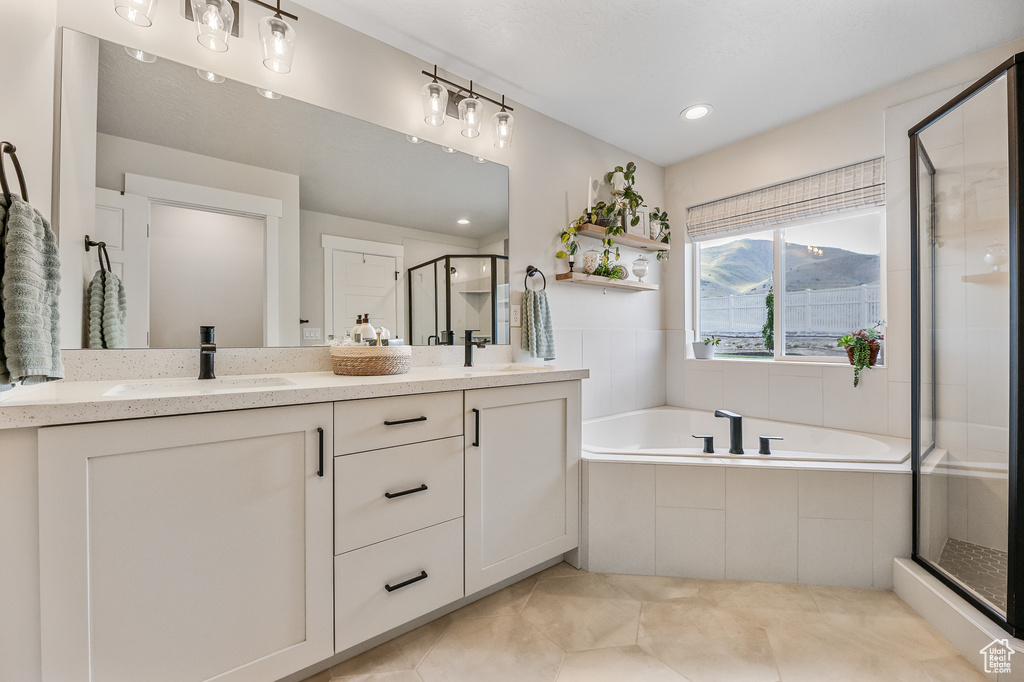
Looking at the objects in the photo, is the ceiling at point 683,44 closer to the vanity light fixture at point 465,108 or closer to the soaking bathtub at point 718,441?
the vanity light fixture at point 465,108

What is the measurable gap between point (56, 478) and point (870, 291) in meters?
3.39

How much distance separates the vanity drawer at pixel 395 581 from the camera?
1276 mm

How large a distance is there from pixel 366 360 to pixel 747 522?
5.65 ft

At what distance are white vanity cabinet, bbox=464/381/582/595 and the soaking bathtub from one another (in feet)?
0.73

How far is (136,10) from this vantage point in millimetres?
1289

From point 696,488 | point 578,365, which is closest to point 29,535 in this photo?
point 696,488

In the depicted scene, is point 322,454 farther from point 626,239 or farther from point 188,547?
point 626,239

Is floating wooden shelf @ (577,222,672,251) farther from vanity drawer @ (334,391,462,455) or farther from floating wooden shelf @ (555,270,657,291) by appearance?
vanity drawer @ (334,391,462,455)

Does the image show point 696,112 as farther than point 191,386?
Yes

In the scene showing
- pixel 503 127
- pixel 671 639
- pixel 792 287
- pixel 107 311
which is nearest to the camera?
pixel 107 311

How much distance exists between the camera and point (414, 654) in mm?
1435

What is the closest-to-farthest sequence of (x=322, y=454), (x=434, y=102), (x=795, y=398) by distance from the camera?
(x=322, y=454) → (x=434, y=102) → (x=795, y=398)

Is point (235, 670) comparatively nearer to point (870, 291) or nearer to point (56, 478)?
point (56, 478)

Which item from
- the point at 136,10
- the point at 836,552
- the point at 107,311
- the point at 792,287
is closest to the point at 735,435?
the point at 836,552
